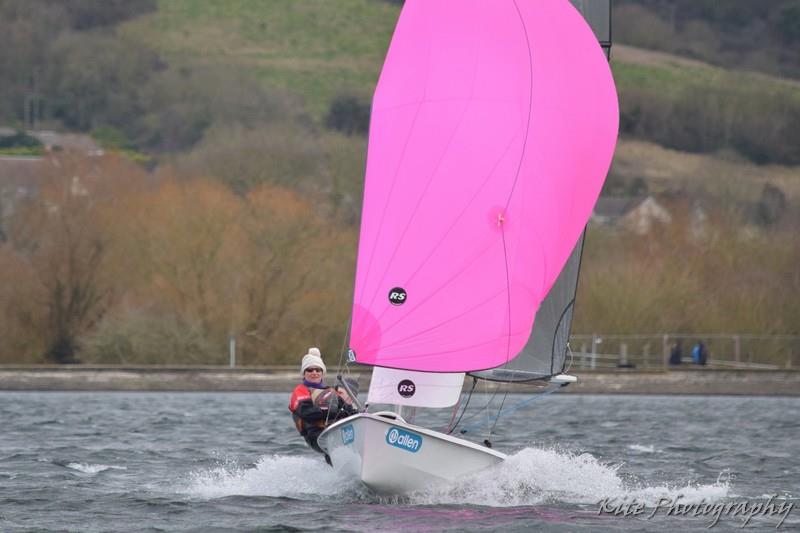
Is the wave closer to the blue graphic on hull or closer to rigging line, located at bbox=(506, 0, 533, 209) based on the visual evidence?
the blue graphic on hull

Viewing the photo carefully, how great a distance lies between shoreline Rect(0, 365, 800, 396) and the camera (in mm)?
36250

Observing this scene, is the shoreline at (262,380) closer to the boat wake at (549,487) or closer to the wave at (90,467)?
the wave at (90,467)

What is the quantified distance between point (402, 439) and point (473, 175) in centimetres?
269

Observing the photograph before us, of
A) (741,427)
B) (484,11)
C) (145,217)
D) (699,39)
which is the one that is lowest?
(741,427)

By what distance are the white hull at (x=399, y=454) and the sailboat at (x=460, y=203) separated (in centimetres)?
1

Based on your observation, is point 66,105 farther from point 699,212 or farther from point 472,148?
point 472,148

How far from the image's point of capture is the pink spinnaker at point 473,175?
15.6 metres

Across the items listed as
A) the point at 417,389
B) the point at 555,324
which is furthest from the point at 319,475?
the point at 555,324

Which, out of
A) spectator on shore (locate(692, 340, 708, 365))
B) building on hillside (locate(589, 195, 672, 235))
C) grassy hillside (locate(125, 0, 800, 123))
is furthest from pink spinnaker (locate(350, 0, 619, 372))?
grassy hillside (locate(125, 0, 800, 123))

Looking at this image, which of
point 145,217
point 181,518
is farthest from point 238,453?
point 145,217

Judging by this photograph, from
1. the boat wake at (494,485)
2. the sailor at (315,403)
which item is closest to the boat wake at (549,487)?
the boat wake at (494,485)

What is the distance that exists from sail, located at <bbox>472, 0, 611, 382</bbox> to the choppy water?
2.79ft

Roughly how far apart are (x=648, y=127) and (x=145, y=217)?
46.3 meters

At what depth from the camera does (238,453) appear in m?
20.9
